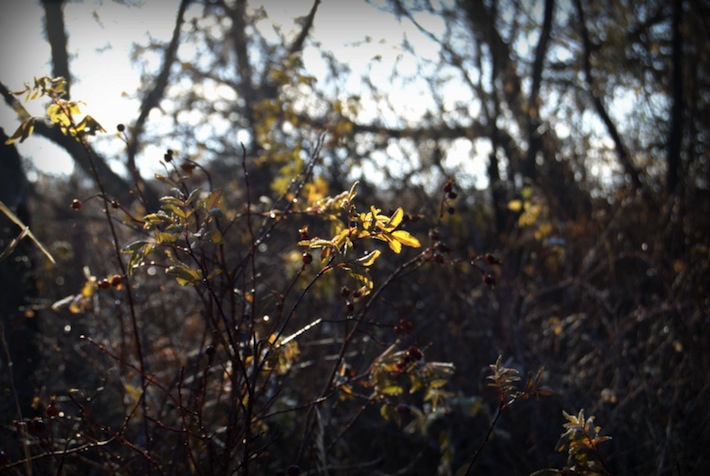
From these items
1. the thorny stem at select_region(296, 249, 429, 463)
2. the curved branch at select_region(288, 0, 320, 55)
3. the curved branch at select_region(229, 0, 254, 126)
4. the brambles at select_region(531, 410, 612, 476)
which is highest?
the curved branch at select_region(229, 0, 254, 126)

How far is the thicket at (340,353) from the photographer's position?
1.67 meters

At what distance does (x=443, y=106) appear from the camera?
5605mm

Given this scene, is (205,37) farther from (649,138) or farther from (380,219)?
(380,219)

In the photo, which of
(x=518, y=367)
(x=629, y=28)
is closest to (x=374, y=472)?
(x=518, y=367)

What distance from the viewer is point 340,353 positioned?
73.0 inches

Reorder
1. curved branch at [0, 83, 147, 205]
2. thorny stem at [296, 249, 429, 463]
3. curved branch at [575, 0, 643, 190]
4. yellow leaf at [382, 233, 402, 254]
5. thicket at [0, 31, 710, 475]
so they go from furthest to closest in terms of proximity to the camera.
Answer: curved branch at [575, 0, 643, 190] → curved branch at [0, 83, 147, 205] → thorny stem at [296, 249, 429, 463] → thicket at [0, 31, 710, 475] → yellow leaf at [382, 233, 402, 254]

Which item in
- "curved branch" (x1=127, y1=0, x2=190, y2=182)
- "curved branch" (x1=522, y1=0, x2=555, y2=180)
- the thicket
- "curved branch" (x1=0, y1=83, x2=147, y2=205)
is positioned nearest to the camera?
the thicket

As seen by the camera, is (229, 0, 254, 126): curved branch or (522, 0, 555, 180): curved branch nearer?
(522, 0, 555, 180): curved branch

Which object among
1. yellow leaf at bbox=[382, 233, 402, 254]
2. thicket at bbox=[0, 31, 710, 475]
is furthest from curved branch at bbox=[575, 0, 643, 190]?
yellow leaf at bbox=[382, 233, 402, 254]

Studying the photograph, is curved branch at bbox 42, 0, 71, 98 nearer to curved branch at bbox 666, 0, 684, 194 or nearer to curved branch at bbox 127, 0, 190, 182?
curved branch at bbox 127, 0, 190, 182

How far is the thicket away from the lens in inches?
65.7

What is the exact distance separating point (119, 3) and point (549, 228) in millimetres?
3491

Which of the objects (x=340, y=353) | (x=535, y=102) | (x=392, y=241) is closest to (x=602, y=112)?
(x=535, y=102)

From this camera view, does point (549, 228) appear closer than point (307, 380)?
No
